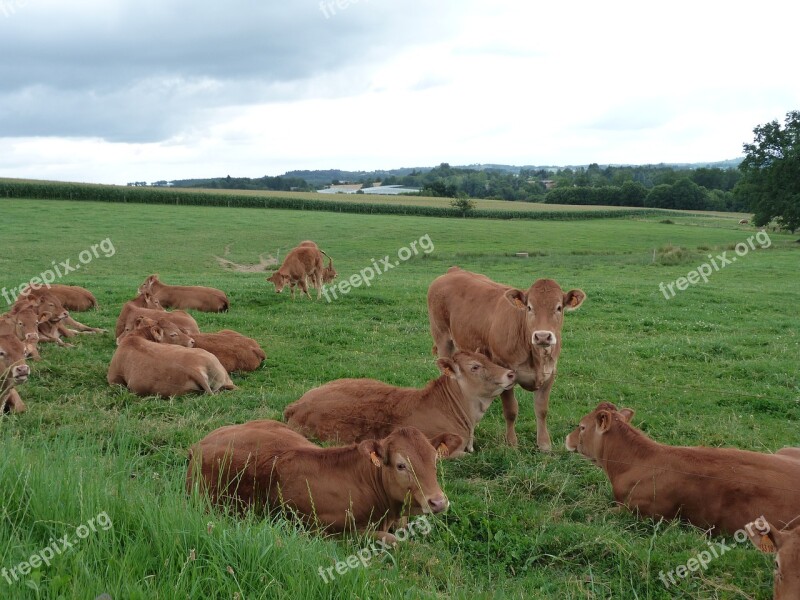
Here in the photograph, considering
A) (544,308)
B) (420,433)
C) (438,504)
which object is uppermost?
(544,308)

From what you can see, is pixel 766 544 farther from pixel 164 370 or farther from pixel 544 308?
pixel 164 370

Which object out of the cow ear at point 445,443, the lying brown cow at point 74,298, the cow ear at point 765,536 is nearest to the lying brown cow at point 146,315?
the lying brown cow at point 74,298

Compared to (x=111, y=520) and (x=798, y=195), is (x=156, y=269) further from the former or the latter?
(x=798, y=195)

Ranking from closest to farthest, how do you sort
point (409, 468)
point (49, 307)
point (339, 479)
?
point (409, 468) < point (339, 479) < point (49, 307)

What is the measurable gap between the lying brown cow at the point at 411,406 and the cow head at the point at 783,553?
3.64 m

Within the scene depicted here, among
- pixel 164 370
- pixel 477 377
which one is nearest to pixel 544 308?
pixel 477 377

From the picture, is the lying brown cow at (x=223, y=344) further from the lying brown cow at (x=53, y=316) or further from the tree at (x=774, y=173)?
the tree at (x=774, y=173)

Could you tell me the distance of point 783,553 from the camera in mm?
4434

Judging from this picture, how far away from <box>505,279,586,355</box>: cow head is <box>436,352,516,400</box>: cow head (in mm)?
519

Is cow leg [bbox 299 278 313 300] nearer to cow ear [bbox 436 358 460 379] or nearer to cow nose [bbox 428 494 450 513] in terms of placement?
cow ear [bbox 436 358 460 379]

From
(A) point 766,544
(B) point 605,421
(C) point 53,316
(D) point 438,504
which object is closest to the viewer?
(A) point 766,544

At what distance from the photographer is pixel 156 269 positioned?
3120 centimetres

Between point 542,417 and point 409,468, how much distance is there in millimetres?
3358

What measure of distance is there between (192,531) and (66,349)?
9156 mm
